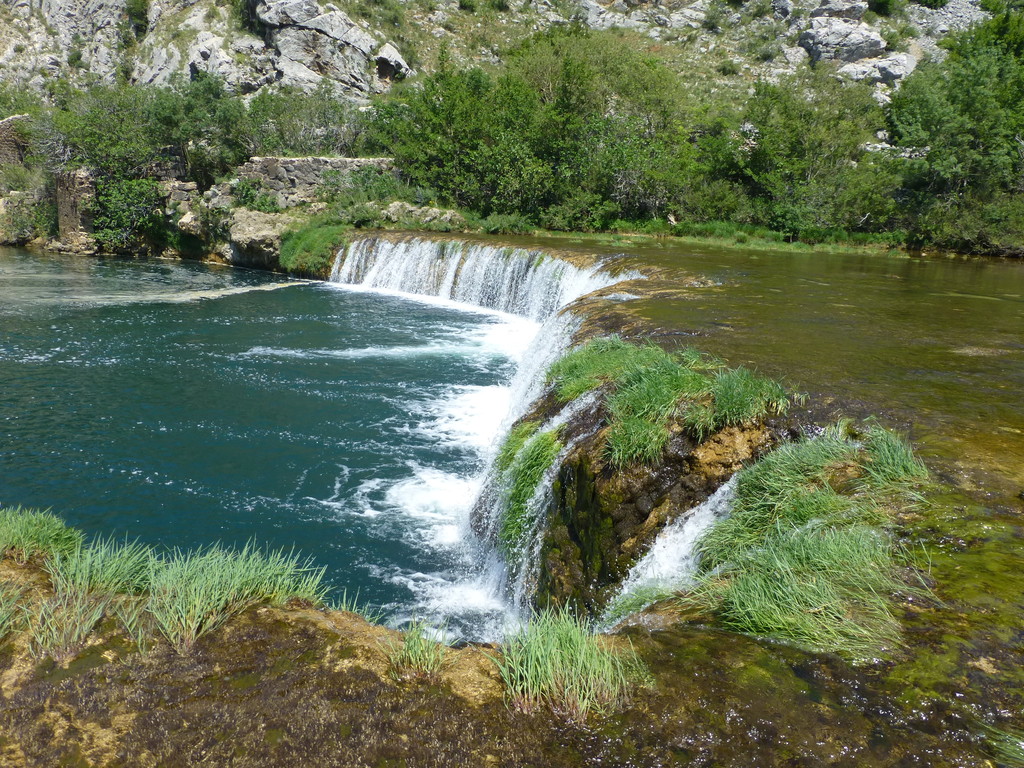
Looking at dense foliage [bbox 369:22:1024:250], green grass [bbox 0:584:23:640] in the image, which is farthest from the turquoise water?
dense foliage [bbox 369:22:1024:250]

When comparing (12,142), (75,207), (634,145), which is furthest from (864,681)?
(12,142)

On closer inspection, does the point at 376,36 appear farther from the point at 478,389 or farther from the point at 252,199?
the point at 478,389

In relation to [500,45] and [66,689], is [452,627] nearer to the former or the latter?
[66,689]

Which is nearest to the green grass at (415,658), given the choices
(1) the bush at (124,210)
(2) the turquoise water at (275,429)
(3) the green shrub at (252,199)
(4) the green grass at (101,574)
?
(4) the green grass at (101,574)

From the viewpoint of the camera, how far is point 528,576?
5609mm

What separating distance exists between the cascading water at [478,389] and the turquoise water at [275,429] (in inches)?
1.9

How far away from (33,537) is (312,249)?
21.8 meters

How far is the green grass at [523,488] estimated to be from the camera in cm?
592

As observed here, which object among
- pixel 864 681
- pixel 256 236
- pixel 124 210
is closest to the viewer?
pixel 864 681

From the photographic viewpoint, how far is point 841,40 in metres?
50.9

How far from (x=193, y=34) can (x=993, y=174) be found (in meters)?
59.9

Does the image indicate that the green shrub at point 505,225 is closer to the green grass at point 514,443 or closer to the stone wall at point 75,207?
the stone wall at point 75,207

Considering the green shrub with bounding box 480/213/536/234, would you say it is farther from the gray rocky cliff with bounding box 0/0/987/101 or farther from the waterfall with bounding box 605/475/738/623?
the gray rocky cliff with bounding box 0/0/987/101

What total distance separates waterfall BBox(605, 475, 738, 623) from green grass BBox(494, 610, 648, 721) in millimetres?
1206
